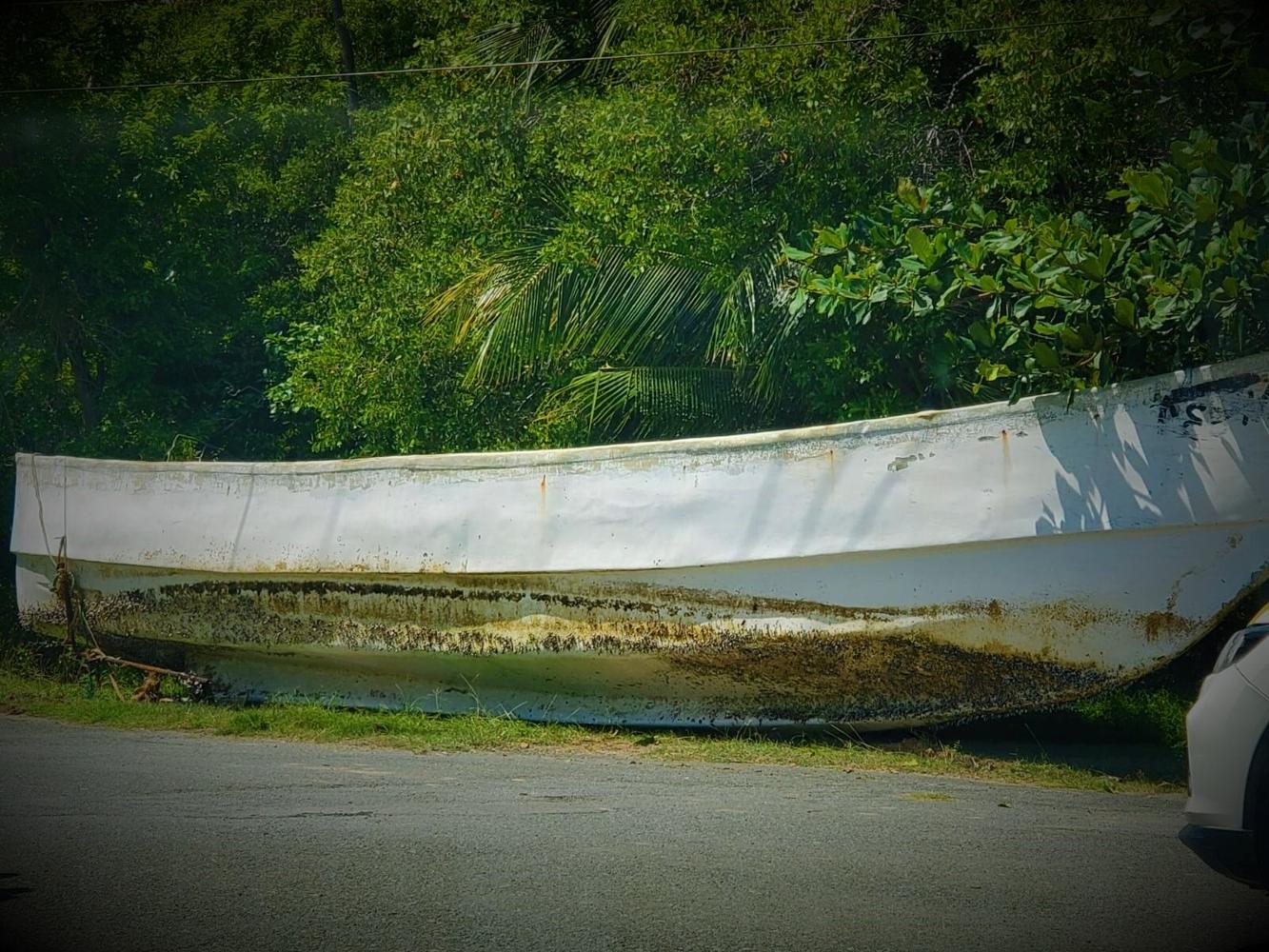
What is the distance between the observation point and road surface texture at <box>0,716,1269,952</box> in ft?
11.4

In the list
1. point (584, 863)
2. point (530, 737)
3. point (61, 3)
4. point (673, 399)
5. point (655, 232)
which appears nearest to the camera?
point (584, 863)

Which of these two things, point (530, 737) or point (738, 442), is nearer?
point (738, 442)

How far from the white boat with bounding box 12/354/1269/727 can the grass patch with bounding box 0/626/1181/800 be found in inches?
7.7

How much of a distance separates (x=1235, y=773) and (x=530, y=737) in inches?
158

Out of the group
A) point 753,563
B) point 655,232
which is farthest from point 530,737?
point 655,232

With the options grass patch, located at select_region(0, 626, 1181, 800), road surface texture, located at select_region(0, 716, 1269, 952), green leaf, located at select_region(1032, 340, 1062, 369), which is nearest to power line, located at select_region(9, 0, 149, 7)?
grass patch, located at select_region(0, 626, 1181, 800)

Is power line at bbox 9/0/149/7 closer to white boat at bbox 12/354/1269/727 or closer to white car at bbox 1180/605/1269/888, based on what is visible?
white boat at bbox 12/354/1269/727

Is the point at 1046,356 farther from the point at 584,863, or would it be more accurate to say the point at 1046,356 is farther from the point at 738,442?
the point at 584,863

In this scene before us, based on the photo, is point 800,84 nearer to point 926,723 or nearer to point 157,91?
point 926,723

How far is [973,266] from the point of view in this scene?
21.7ft

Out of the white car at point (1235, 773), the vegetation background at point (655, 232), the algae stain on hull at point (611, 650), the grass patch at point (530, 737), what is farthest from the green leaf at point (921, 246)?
the white car at point (1235, 773)

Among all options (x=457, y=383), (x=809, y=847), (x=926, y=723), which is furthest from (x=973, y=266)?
(x=457, y=383)

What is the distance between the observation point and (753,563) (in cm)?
658

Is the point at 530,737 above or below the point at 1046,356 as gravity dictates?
below
